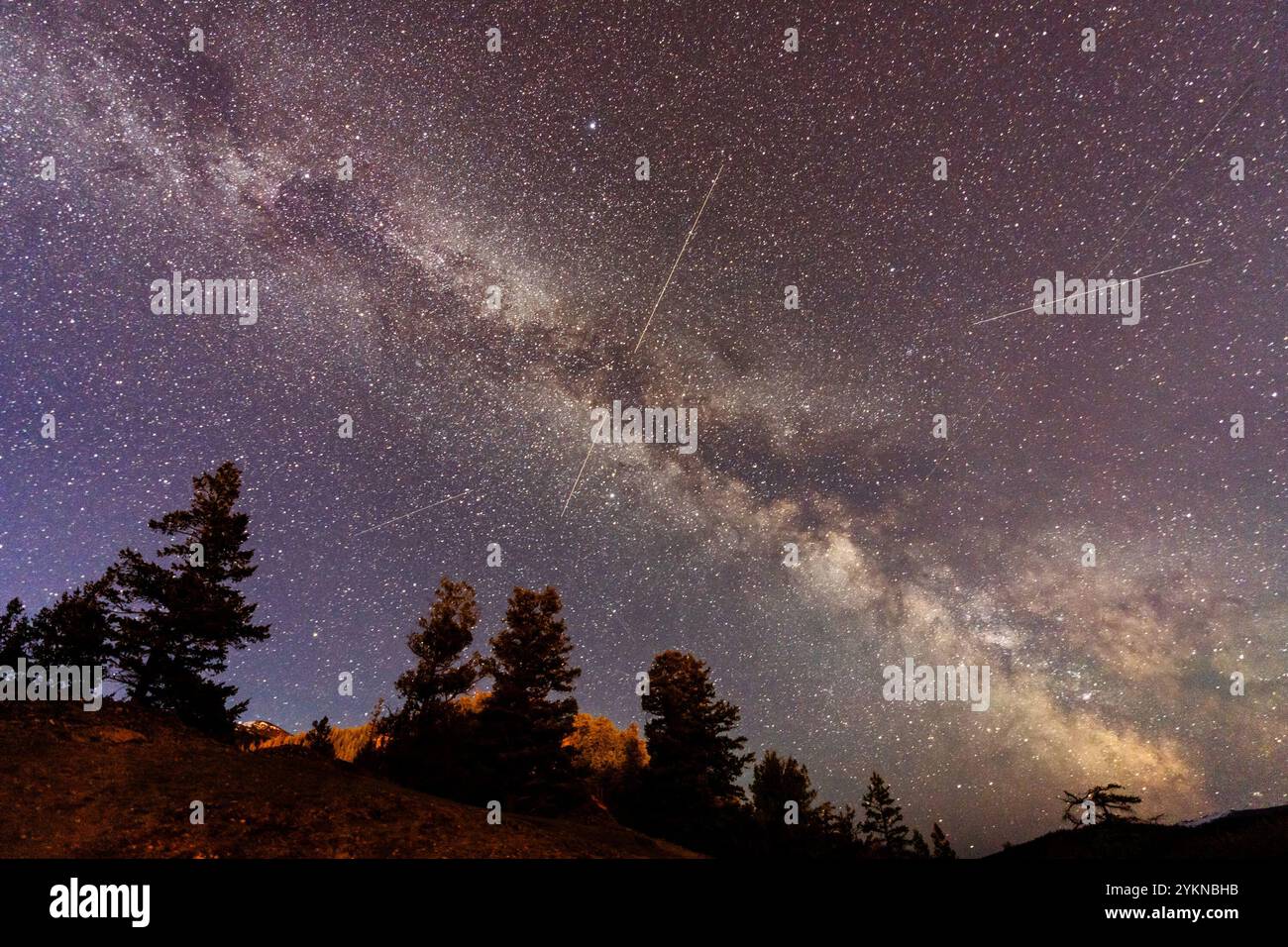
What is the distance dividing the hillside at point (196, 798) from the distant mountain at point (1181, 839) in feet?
A: 34.8

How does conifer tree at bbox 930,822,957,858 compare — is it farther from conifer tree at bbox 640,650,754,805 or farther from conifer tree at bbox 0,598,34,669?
conifer tree at bbox 0,598,34,669

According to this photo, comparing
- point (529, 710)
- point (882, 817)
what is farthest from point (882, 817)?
point (529, 710)

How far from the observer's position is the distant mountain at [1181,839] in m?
8.07

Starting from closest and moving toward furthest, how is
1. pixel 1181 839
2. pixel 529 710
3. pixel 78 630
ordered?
1. pixel 1181 839
2. pixel 78 630
3. pixel 529 710

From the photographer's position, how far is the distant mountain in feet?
26.5

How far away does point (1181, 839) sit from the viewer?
10508mm

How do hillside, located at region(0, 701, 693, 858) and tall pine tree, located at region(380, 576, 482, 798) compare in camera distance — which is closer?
hillside, located at region(0, 701, 693, 858)

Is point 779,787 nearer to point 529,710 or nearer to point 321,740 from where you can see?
point 529,710

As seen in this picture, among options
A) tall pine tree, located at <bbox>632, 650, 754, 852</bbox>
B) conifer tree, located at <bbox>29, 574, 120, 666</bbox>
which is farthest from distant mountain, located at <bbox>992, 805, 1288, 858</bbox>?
conifer tree, located at <bbox>29, 574, 120, 666</bbox>

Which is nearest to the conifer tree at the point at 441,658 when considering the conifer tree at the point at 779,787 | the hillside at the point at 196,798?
the hillside at the point at 196,798

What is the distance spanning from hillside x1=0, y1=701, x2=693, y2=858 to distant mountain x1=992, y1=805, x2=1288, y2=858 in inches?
418

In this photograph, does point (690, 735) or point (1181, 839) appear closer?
point (1181, 839)

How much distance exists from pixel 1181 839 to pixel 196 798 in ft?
65.1
